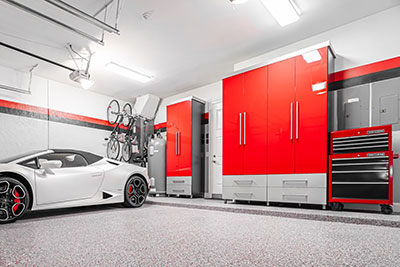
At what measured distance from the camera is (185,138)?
19.4 ft

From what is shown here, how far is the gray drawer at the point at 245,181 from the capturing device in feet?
12.9

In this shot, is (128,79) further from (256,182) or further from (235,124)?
(256,182)

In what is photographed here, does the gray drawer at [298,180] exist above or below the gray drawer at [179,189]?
above

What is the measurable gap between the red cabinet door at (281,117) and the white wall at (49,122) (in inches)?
209

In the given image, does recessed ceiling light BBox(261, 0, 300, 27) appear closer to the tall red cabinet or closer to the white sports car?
the tall red cabinet

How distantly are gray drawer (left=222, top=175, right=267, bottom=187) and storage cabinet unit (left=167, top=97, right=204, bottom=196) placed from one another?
1.45m

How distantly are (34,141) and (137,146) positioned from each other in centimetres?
267

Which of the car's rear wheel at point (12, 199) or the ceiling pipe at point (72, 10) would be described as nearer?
the car's rear wheel at point (12, 199)

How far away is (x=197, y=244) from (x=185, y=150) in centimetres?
425

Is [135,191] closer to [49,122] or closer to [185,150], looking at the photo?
[185,150]

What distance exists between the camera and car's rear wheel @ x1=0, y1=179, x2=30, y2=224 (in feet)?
8.34

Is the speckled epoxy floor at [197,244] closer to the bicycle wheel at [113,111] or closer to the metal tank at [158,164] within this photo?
the metal tank at [158,164]

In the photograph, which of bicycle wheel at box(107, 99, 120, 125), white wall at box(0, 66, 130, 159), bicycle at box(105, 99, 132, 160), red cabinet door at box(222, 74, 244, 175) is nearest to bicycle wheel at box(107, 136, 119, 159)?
bicycle at box(105, 99, 132, 160)

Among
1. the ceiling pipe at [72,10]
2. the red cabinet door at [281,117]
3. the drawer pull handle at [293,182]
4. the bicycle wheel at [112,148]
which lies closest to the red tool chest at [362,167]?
the drawer pull handle at [293,182]
